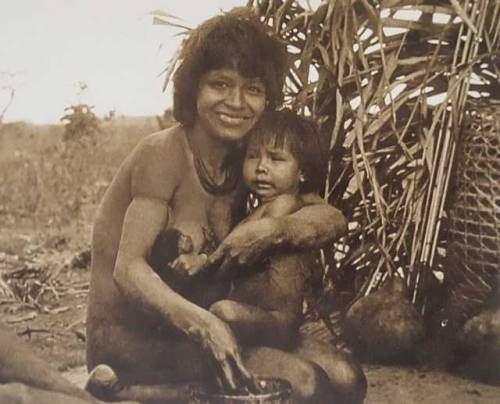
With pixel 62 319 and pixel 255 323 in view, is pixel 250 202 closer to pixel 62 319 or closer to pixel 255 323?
pixel 255 323

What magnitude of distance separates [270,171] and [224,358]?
1.05 ft

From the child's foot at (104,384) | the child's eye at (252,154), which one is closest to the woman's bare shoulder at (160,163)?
the child's eye at (252,154)

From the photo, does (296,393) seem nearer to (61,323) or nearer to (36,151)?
(61,323)

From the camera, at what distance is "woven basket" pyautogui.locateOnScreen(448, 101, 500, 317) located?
135 cm

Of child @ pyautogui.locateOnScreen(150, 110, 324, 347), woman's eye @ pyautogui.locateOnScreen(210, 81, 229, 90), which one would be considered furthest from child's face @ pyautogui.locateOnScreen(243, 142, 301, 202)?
woman's eye @ pyautogui.locateOnScreen(210, 81, 229, 90)

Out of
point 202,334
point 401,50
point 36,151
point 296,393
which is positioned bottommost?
point 296,393

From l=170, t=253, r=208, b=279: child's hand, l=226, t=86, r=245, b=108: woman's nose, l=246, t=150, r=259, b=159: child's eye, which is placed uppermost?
l=226, t=86, r=245, b=108: woman's nose

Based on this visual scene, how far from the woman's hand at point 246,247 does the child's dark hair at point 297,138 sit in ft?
0.28

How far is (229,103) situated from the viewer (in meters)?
1.37

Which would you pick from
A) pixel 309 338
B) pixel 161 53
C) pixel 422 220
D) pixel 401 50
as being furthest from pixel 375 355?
pixel 161 53

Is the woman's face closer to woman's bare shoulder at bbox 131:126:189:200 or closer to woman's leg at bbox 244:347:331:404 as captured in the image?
woman's bare shoulder at bbox 131:126:189:200

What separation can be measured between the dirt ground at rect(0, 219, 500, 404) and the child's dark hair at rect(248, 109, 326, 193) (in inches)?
13.1

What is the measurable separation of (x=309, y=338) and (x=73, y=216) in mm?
454

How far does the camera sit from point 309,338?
4.59ft
